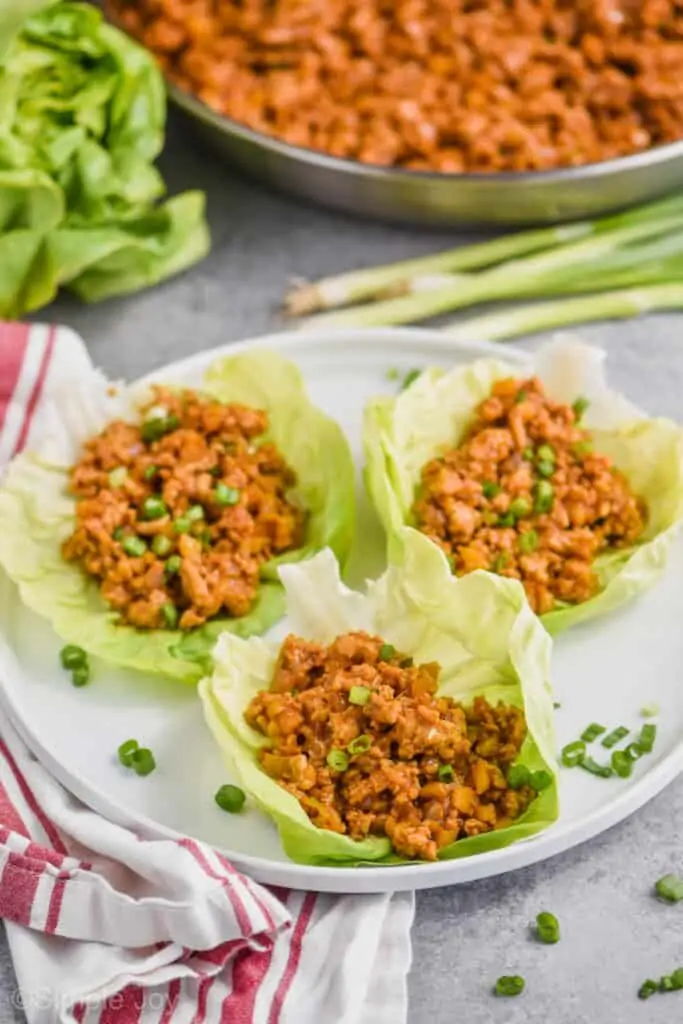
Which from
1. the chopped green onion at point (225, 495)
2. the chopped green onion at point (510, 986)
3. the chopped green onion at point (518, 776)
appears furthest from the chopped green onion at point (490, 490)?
the chopped green onion at point (510, 986)

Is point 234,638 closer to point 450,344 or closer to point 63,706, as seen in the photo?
point 63,706

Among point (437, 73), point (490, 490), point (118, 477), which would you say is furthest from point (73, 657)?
point (437, 73)

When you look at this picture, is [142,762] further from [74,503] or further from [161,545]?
[74,503]

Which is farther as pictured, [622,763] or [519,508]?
[519,508]

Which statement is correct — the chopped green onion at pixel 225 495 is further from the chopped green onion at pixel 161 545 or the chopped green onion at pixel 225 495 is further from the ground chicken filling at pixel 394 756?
the ground chicken filling at pixel 394 756

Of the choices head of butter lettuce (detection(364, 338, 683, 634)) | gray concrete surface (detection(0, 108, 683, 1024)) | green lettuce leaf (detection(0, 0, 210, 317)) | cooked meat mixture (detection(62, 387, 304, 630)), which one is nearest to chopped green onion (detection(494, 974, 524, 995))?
gray concrete surface (detection(0, 108, 683, 1024))

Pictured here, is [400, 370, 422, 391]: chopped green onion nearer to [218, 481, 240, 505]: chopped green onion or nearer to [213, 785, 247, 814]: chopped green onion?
[218, 481, 240, 505]: chopped green onion

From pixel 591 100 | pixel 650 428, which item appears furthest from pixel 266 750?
Answer: pixel 591 100
